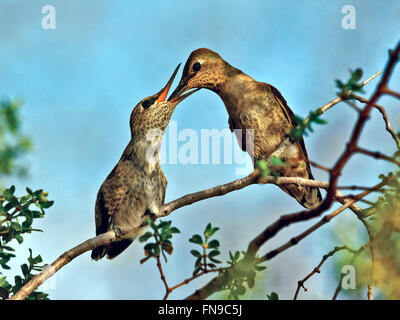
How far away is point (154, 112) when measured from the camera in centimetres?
389

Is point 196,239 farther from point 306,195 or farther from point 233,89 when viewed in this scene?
point 306,195

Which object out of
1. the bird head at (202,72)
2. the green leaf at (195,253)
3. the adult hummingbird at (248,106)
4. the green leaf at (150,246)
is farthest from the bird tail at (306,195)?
the green leaf at (150,246)

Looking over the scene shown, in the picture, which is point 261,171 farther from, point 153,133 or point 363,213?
point 153,133

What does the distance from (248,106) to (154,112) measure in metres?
0.85

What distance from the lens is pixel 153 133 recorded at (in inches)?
152

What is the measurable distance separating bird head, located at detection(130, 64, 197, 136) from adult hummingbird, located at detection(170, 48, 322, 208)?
0.53 ft

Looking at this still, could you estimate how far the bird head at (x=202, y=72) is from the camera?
3.49 metres

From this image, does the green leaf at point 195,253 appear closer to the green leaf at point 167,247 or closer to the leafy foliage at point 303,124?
the green leaf at point 167,247

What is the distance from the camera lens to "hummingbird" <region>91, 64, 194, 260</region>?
339 cm

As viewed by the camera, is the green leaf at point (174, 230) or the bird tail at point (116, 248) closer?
the green leaf at point (174, 230)

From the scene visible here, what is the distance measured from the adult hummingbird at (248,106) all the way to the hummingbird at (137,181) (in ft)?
0.57
